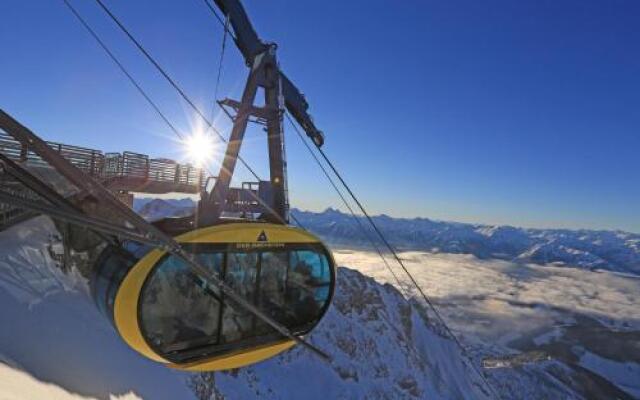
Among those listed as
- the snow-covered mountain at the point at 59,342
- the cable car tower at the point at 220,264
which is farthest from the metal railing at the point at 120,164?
the cable car tower at the point at 220,264

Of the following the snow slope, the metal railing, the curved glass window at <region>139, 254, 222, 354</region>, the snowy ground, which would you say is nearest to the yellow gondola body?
the curved glass window at <region>139, 254, 222, 354</region>

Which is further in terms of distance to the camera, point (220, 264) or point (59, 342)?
point (59, 342)

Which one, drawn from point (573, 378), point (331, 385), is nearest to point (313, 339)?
point (331, 385)

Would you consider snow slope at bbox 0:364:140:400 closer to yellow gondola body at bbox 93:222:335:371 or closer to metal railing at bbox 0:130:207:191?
yellow gondola body at bbox 93:222:335:371

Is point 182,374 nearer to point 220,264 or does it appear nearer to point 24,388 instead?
point 24,388

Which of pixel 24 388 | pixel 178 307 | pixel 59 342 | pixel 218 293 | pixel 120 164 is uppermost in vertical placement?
pixel 120 164

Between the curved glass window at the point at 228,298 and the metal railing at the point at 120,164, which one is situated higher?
the metal railing at the point at 120,164

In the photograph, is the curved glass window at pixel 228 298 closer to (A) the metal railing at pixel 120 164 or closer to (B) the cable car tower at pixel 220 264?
(B) the cable car tower at pixel 220 264

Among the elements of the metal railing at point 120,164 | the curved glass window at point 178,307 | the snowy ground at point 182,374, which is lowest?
the snowy ground at point 182,374

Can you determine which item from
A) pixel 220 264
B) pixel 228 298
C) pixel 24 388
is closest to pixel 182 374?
pixel 24 388
